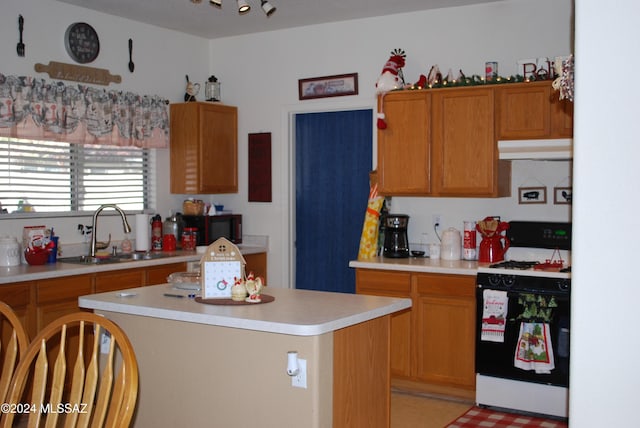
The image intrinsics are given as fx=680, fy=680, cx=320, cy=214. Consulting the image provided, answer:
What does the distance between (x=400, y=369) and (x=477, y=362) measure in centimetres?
61

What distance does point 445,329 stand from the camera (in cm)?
454

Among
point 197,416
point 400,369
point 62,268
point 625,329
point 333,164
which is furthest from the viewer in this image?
point 333,164

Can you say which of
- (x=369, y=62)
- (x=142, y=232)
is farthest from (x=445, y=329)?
(x=142, y=232)

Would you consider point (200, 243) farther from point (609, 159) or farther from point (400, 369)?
point (609, 159)

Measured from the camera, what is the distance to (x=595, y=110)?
1.43 meters

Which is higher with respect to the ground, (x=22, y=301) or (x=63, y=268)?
(x=63, y=268)

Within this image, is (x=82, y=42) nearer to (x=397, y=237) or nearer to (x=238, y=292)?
(x=397, y=237)

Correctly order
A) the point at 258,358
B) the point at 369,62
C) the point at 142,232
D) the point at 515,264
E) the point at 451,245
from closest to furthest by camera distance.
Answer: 1. the point at 258,358
2. the point at 515,264
3. the point at 451,245
4. the point at 142,232
5. the point at 369,62

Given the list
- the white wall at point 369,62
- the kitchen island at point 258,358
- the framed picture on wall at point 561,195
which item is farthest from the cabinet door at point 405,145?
the kitchen island at point 258,358

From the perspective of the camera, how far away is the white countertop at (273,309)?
2621 millimetres

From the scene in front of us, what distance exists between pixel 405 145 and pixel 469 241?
823 millimetres

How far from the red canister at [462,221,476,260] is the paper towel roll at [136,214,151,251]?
7.91 ft

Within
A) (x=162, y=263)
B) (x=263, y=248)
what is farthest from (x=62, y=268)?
(x=263, y=248)

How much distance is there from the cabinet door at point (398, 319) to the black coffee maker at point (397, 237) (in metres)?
0.31
